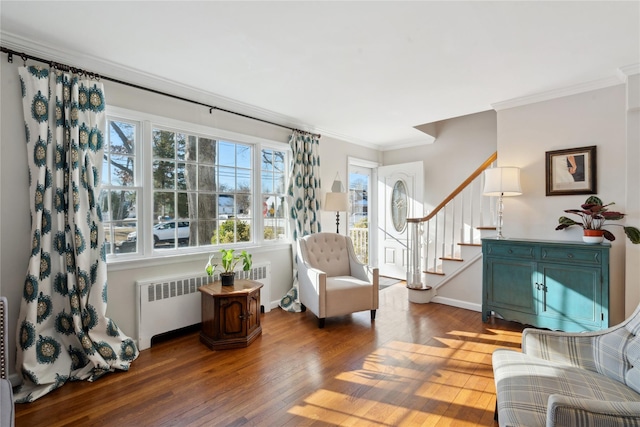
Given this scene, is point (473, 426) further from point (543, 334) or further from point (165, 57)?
point (165, 57)

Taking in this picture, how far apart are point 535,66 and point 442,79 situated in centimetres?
75

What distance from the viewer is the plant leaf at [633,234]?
2.65m

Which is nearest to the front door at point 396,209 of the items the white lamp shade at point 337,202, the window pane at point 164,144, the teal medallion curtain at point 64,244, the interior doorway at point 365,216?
the interior doorway at point 365,216

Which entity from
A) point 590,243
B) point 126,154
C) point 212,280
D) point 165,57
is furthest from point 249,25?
point 590,243

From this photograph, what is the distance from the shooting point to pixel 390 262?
558 cm

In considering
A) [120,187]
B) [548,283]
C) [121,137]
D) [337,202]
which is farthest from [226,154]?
[548,283]

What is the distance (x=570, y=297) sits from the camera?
9.52 ft

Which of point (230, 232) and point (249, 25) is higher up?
point (249, 25)

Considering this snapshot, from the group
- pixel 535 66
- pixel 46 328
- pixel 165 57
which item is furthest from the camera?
pixel 535 66

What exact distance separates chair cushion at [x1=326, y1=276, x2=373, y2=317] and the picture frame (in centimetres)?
222

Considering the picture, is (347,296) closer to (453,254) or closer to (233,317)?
(233,317)

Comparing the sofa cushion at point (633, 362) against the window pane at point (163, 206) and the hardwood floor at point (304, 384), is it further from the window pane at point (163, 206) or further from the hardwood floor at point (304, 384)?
the window pane at point (163, 206)

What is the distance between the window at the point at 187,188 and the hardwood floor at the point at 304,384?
1.06 m

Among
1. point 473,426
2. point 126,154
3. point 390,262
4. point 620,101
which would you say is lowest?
point 473,426
